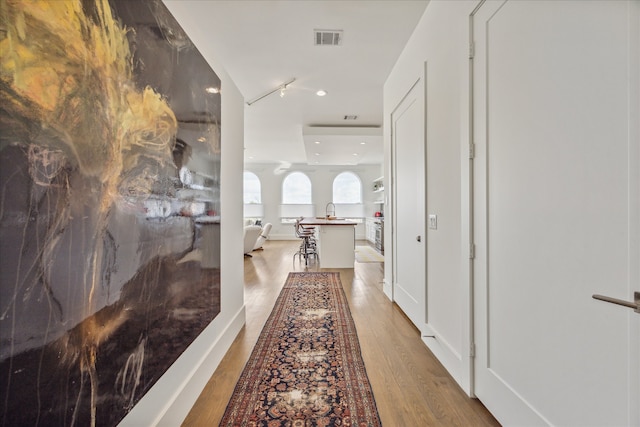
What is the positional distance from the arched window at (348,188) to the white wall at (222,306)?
25.9 ft

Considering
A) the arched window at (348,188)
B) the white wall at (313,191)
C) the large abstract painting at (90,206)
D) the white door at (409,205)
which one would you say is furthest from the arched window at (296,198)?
the large abstract painting at (90,206)

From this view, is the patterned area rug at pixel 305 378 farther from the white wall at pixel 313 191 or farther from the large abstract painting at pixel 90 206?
the white wall at pixel 313 191

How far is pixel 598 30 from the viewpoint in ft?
3.16

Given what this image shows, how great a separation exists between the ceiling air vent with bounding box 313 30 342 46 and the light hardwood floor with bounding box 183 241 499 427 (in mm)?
2874

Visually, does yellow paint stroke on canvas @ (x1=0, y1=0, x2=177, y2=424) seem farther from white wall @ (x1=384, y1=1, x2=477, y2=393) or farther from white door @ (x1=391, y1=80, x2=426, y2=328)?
white door @ (x1=391, y1=80, x2=426, y2=328)

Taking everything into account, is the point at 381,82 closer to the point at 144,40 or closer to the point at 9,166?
the point at 144,40

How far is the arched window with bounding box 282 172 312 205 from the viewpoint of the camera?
10500mm

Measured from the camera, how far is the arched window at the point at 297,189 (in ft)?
34.4

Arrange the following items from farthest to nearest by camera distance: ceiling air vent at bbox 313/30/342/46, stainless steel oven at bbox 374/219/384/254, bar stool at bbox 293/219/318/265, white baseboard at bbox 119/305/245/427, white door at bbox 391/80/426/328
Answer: stainless steel oven at bbox 374/219/384/254 < bar stool at bbox 293/219/318/265 < ceiling air vent at bbox 313/30/342/46 < white door at bbox 391/80/426/328 < white baseboard at bbox 119/305/245/427

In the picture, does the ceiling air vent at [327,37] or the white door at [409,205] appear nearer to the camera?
the white door at [409,205]

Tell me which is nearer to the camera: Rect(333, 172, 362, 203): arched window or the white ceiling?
the white ceiling

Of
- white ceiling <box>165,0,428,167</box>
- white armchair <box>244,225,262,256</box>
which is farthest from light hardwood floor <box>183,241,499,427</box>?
white armchair <box>244,225,262,256</box>

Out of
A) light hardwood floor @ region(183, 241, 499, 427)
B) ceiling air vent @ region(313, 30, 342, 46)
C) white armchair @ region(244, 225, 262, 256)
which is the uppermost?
ceiling air vent @ region(313, 30, 342, 46)

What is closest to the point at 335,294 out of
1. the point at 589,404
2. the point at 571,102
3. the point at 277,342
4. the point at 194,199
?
the point at 277,342
